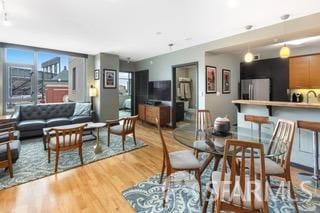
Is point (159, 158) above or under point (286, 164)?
under

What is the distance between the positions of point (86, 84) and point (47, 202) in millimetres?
5149

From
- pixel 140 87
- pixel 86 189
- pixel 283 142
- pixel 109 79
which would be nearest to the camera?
pixel 283 142

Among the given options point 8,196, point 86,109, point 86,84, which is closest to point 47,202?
point 8,196

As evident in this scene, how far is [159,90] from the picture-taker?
693 cm

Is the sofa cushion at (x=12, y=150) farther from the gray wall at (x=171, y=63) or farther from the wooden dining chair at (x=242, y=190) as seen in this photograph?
the gray wall at (x=171, y=63)

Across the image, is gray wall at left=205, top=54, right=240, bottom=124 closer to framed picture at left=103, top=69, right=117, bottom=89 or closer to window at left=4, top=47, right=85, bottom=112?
framed picture at left=103, top=69, right=117, bottom=89

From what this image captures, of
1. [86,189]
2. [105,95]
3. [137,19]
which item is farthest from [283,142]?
[105,95]

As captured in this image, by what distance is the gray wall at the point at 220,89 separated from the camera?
211 inches

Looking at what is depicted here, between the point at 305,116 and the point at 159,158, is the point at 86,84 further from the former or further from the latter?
the point at 305,116

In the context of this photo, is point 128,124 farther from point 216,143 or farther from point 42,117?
point 42,117

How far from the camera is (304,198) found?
90.3 inches

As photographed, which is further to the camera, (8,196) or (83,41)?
(83,41)

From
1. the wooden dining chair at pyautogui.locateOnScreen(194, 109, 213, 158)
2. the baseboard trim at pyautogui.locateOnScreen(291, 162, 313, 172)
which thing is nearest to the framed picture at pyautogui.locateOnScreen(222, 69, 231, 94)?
the wooden dining chair at pyautogui.locateOnScreen(194, 109, 213, 158)

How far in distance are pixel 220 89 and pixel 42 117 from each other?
5.25m
